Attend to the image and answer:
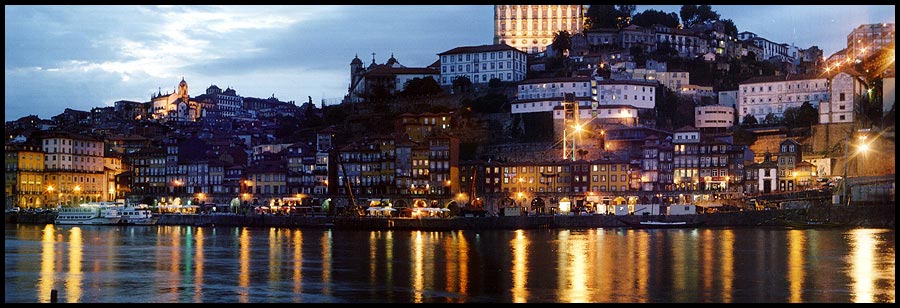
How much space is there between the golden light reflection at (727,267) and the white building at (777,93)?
83.6 feet

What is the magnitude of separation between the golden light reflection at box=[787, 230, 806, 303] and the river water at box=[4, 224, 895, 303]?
0.13 ft

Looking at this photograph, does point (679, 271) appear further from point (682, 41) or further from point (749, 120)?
point (682, 41)

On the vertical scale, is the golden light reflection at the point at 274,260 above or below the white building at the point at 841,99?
below

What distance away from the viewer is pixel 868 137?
50.2 metres

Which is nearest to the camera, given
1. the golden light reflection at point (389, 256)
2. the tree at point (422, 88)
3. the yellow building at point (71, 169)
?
the golden light reflection at point (389, 256)

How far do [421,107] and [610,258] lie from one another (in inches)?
1530

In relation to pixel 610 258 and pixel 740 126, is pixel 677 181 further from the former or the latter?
pixel 610 258

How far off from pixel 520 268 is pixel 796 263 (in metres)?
7.65

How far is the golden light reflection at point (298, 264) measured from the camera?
69.1 feet

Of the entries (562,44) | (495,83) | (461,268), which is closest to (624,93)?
(495,83)

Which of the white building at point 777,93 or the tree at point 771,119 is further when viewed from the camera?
the white building at point 777,93

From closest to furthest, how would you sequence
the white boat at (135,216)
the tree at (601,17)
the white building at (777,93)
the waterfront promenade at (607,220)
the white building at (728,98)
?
the waterfront promenade at (607,220)
the white boat at (135,216)
the white building at (777,93)
the white building at (728,98)
the tree at (601,17)

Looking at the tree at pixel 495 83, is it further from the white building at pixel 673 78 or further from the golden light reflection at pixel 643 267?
the golden light reflection at pixel 643 267

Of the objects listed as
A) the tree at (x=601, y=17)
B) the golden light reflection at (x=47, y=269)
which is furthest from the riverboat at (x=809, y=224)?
the tree at (x=601, y=17)
